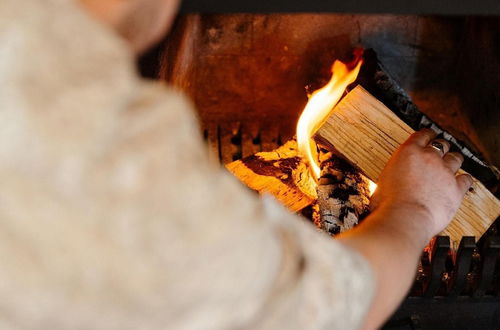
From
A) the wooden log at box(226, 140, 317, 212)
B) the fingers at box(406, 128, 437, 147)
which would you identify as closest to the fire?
the wooden log at box(226, 140, 317, 212)

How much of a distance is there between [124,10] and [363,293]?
13.7 inches

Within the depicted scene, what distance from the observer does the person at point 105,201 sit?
0.42 meters

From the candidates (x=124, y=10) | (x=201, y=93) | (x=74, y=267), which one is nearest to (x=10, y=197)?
(x=74, y=267)

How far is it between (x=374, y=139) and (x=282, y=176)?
29 centimetres

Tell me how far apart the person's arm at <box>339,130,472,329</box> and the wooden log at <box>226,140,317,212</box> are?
0.38m

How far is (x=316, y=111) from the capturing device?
52.4 inches

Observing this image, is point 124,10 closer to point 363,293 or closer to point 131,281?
point 131,281

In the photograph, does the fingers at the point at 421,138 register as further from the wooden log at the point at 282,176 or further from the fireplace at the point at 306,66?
the fireplace at the point at 306,66

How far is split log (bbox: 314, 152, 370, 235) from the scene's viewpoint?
3.97 ft

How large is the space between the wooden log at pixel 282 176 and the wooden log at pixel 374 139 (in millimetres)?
179

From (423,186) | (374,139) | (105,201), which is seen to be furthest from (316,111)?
(105,201)

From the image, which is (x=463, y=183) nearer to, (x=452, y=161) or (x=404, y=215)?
(x=452, y=161)

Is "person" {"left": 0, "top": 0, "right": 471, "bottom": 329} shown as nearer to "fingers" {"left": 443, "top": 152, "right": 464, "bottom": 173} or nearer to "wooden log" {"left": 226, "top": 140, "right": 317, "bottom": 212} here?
"fingers" {"left": 443, "top": 152, "right": 464, "bottom": 173}

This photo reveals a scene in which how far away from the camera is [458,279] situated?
1146 mm
